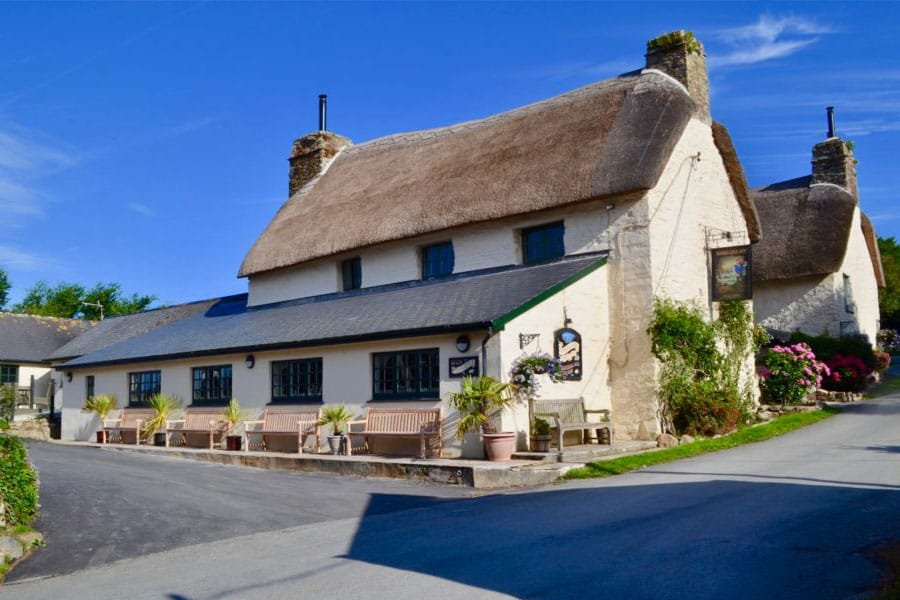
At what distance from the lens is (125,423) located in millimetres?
23047

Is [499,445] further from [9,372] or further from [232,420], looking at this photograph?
[9,372]

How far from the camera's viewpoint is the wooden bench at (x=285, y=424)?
17797 mm

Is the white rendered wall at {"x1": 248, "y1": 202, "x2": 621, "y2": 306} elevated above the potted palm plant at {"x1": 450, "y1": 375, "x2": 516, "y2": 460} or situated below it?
above

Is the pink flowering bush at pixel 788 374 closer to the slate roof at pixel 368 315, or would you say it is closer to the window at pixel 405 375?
the slate roof at pixel 368 315

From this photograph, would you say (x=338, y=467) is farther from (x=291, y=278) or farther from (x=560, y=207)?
(x=291, y=278)

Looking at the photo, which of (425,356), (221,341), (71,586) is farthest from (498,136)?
(71,586)

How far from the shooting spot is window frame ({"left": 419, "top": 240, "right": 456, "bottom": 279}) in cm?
2013

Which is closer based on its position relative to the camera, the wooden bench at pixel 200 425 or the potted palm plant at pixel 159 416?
the wooden bench at pixel 200 425

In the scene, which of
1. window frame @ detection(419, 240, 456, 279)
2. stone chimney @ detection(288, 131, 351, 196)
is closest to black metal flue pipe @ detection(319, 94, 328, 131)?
stone chimney @ detection(288, 131, 351, 196)

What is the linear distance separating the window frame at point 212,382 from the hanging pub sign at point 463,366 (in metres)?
7.73

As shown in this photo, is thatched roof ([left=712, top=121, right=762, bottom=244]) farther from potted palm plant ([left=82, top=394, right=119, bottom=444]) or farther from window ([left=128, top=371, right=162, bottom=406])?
potted palm plant ([left=82, top=394, right=119, bottom=444])

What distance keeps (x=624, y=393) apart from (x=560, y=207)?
4.25 metres

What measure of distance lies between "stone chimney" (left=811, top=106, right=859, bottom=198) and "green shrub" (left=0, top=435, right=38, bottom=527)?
89.8 feet

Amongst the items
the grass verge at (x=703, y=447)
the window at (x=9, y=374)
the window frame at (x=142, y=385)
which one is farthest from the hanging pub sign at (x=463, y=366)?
the window at (x=9, y=374)
